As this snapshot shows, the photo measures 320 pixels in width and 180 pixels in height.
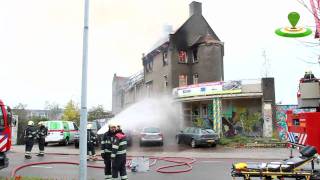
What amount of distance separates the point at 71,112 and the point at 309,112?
5135 centimetres

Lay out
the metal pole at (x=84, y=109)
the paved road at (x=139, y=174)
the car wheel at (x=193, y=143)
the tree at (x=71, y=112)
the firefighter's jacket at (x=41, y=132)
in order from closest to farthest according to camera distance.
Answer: the metal pole at (x=84, y=109) → the paved road at (x=139, y=174) → the firefighter's jacket at (x=41, y=132) → the car wheel at (x=193, y=143) → the tree at (x=71, y=112)

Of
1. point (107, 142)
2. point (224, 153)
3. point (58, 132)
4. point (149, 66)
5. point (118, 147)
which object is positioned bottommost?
point (224, 153)

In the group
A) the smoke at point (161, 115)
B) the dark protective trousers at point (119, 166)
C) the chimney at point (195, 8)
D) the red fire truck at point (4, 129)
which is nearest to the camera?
the dark protective trousers at point (119, 166)

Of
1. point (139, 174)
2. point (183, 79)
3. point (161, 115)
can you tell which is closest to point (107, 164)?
point (139, 174)

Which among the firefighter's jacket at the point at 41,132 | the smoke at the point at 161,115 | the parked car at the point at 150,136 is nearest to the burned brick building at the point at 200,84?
the smoke at the point at 161,115

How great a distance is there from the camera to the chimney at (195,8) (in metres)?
44.7

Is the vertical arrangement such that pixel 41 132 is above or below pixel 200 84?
below

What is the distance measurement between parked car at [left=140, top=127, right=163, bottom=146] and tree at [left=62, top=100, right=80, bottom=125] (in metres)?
29.4

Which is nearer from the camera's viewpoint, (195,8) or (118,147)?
(118,147)

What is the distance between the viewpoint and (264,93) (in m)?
30.3

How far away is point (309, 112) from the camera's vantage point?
880 centimetres

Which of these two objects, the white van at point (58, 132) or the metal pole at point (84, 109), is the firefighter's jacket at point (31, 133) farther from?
the metal pole at point (84, 109)

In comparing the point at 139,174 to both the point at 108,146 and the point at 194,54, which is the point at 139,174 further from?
the point at 194,54

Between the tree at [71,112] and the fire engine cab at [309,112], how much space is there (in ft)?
156
